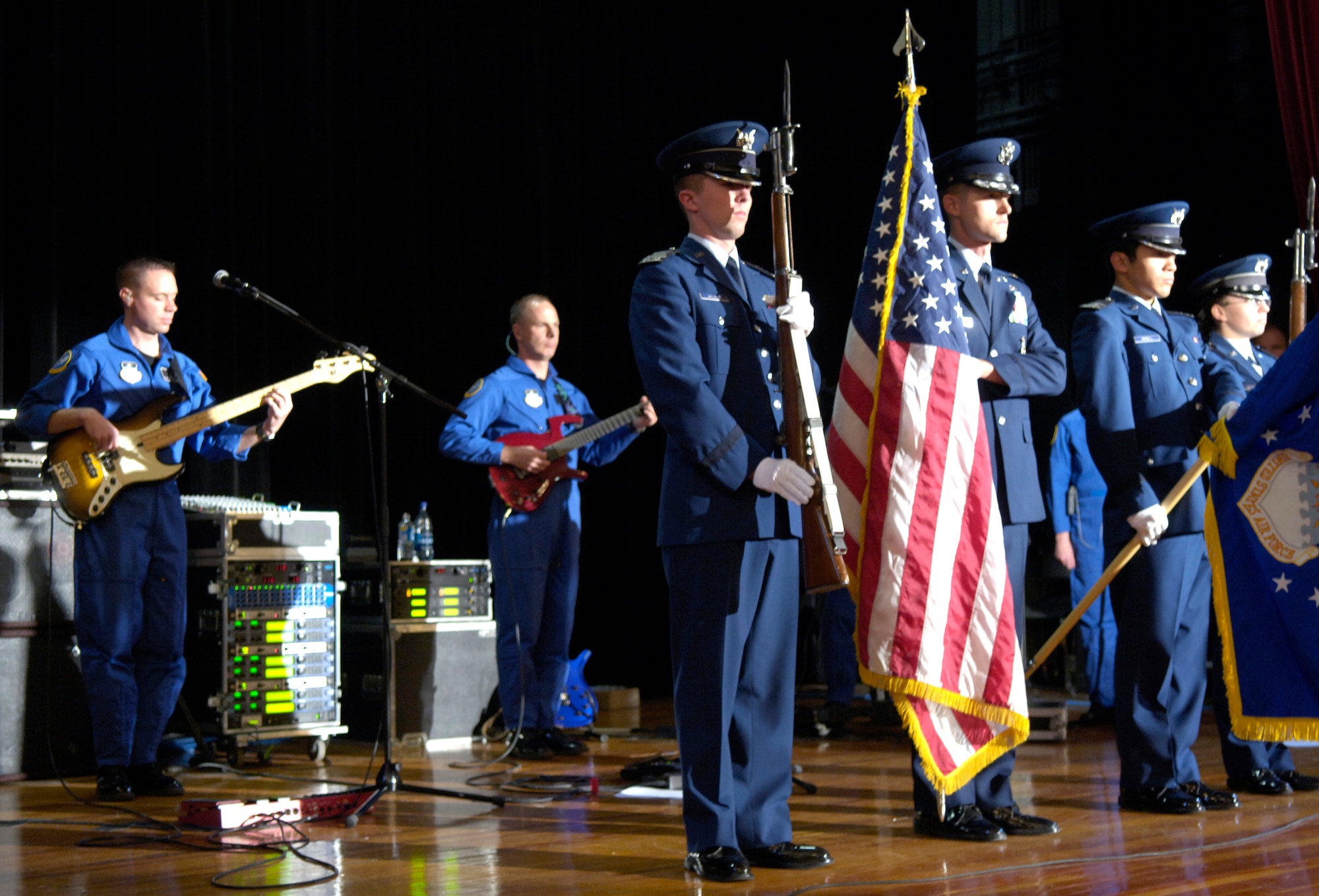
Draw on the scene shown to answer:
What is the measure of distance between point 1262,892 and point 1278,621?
1.05 metres

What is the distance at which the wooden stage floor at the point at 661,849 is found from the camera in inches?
111

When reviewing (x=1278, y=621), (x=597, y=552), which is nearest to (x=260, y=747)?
(x=597, y=552)

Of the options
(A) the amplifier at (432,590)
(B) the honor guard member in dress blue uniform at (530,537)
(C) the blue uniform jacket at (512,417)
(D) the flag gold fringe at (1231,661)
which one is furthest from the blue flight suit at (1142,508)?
(A) the amplifier at (432,590)

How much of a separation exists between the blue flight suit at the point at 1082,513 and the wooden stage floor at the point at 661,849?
170 cm

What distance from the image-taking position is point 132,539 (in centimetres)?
439

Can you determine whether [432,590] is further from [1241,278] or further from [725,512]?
[1241,278]

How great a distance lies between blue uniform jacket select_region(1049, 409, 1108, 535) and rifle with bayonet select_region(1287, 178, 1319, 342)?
2170 millimetres

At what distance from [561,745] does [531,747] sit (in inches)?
4.8

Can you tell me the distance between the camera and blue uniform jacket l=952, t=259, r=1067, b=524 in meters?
3.48

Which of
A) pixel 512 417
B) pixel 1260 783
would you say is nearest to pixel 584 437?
pixel 512 417

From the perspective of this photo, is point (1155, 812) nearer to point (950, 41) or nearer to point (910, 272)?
point (910, 272)

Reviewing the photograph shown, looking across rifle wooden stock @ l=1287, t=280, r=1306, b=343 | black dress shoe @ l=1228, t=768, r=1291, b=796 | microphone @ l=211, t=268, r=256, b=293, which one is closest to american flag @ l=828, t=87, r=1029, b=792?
black dress shoe @ l=1228, t=768, r=1291, b=796

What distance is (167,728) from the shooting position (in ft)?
18.2

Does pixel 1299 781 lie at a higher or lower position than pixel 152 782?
lower
